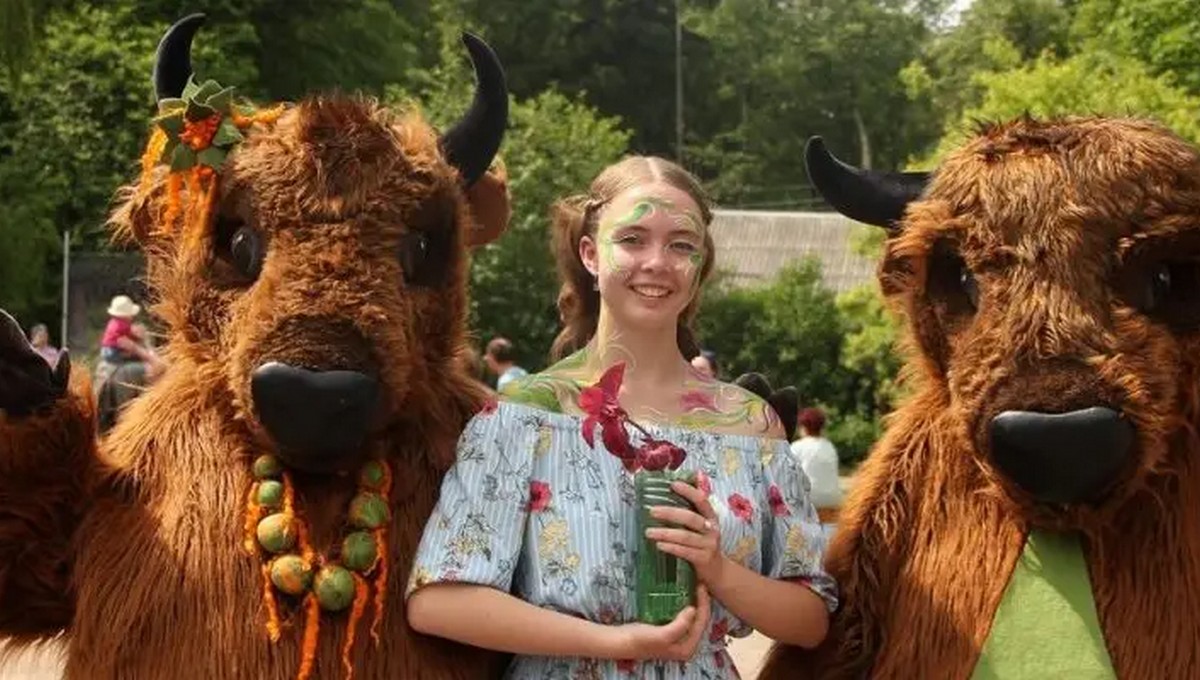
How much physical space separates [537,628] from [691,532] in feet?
1.18

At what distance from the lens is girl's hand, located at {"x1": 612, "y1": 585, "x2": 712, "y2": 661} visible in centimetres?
315

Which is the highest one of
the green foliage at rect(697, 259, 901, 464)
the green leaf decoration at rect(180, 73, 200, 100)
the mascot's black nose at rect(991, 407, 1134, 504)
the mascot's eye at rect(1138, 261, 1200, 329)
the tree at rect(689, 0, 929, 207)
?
the green leaf decoration at rect(180, 73, 200, 100)

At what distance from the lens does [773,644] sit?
3.94m

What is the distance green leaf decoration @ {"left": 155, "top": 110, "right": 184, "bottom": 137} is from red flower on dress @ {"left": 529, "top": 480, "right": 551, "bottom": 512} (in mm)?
1146

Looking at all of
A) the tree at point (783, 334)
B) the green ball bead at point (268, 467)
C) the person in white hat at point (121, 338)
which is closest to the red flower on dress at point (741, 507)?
the green ball bead at point (268, 467)

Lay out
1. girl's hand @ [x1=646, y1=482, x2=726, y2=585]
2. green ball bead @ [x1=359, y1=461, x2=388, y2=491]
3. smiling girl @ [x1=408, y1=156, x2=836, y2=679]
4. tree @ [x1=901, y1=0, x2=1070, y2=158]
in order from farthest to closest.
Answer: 1. tree @ [x1=901, y1=0, x2=1070, y2=158]
2. green ball bead @ [x1=359, y1=461, x2=388, y2=491]
3. smiling girl @ [x1=408, y1=156, x2=836, y2=679]
4. girl's hand @ [x1=646, y1=482, x2=726, y2=585]

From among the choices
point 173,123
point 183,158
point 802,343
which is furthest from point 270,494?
point 802,343

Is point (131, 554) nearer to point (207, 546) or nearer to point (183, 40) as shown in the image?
point (207, 546)

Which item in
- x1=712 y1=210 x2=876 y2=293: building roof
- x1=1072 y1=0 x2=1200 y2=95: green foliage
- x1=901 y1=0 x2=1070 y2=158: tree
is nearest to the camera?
x1=1072 y1=0 x2=1200 y2=95: green foliage

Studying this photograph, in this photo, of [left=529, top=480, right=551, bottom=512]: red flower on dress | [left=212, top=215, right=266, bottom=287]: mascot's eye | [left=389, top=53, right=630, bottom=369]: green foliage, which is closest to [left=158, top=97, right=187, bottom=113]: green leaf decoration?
[left=212, top=215, right=266, bottom=287]: mascot's eye

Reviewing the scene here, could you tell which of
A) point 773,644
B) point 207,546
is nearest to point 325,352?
point 207,546

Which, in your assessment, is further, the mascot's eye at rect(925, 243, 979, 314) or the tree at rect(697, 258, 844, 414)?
the tree at rect(697, 258, 844, 414)

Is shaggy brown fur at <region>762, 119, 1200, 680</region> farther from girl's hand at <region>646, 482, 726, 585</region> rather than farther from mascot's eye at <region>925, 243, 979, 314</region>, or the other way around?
girl's hand at <region>646, 482, 726, 585</region>

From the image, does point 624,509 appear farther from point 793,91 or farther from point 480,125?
point 793,91
